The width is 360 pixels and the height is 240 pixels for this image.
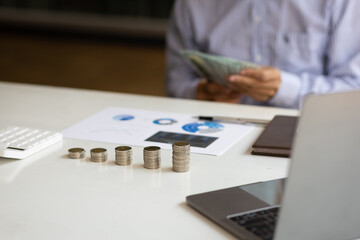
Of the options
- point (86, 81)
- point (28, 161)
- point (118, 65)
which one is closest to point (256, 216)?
point (28, 161)

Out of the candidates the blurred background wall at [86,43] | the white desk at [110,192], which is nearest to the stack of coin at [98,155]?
the white desk at [110,192]

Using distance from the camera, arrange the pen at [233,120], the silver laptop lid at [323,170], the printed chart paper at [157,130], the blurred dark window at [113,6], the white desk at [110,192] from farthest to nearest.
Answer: the blurred dark window at [113,6], the pen at [233,120], the printed chart paper at [157,130], the white desk at [110,192], the silver laptop lid at [323,170]

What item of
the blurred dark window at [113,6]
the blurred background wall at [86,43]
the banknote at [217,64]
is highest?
the blurred dark window at [113,6]

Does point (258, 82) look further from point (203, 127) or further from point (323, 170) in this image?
point (323, 170)

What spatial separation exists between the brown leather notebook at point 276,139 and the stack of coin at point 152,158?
19cm

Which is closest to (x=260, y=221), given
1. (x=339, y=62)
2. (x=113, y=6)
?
(x=339, y=62)

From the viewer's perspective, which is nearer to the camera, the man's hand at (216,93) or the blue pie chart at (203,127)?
the blue pie chart at (203,127)

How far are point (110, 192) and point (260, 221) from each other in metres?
0.26

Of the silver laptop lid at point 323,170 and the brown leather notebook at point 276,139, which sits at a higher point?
the silver laptop lid at point 323,170

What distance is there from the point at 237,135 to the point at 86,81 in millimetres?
3316

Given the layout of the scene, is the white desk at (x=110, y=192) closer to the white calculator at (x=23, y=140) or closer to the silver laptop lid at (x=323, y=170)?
the white calculator at (x=23, y=140)

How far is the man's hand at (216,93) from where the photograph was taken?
1718 mm

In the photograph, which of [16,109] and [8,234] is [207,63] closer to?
[16,109]

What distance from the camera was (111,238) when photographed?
0.79 metres
